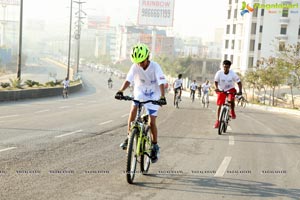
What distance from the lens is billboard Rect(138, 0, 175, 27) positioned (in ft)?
402

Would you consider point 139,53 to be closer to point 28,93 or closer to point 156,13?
point 28,93

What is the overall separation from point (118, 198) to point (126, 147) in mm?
1234

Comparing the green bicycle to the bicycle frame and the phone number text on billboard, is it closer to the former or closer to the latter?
the bicycle frame

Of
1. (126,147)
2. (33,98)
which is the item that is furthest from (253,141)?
(33,98)

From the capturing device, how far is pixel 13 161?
728 cm

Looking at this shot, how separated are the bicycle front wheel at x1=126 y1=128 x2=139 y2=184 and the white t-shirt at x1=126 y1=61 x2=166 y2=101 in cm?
82

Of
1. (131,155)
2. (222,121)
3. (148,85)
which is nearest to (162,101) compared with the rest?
(148,85)

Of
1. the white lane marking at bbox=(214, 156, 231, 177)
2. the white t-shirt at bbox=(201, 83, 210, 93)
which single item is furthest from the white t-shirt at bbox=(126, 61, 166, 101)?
the white t-shirt at bbox=(201, 83, 210, 93)

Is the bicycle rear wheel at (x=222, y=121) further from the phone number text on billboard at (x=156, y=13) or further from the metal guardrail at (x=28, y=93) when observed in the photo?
the phone number text on billboard at (x=156, y=13)

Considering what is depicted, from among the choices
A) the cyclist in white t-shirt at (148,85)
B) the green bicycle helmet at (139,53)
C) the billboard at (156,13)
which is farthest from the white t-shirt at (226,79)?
the billboard at (156,13)

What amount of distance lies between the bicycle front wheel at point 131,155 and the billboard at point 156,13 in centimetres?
11841

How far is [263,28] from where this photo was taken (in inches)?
3093

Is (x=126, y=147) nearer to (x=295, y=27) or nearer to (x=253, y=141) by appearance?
(x=253, y=141)

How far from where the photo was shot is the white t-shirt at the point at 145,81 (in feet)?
22.6
